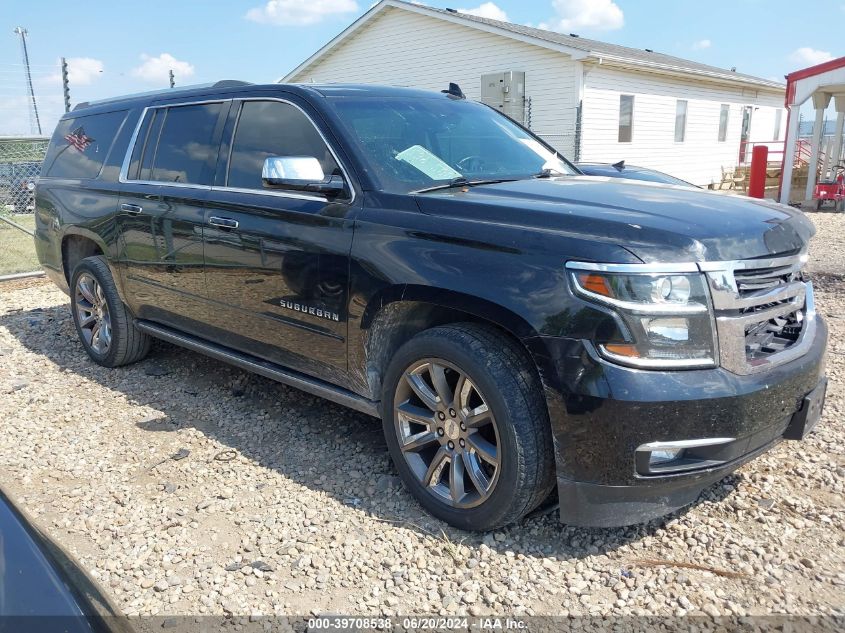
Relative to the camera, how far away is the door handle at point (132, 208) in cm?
461

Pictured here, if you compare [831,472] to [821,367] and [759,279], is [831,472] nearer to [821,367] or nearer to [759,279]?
[821,367]

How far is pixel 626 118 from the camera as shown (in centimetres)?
1894

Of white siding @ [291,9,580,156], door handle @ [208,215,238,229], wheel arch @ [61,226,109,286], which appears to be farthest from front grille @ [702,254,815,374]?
white siding @ [291,9,580,156]

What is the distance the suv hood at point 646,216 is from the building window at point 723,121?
75.8 ft

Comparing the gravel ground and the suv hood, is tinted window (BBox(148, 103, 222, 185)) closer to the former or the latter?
the gravel ground

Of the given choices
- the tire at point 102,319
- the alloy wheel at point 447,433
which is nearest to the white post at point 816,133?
the tire at point 102,319

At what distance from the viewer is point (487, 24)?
17.4 m

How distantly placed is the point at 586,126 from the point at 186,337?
48.5 ft

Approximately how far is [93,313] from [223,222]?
2.25m

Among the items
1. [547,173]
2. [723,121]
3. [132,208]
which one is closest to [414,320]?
[547,173]

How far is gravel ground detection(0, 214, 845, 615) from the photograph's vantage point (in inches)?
104

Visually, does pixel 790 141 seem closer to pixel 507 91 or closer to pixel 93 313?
pixel 507 91

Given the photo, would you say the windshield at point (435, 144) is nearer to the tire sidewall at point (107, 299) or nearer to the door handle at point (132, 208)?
the door handle at point (132, 208)

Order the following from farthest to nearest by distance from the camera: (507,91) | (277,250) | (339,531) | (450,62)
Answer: (450,62)
(507,91)
(277,250)
(339,531)
